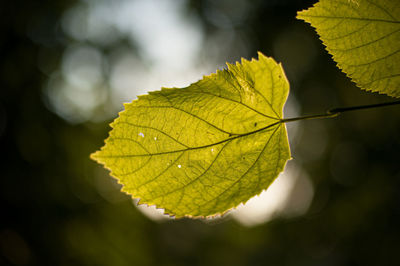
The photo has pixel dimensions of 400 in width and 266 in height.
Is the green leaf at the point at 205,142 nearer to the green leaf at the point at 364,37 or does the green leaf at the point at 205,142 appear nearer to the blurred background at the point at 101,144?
the green leaf at the point at 364,37

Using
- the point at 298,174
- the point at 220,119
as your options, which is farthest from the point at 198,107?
the point at 298,174

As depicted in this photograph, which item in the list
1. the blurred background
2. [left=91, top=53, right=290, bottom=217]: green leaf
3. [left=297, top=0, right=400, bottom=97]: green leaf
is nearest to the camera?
[left=297, top=0, right=400, bottom=97]: green leaf

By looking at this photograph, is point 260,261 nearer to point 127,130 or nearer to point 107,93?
point 107,93

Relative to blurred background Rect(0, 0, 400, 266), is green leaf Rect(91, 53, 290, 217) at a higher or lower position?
lower

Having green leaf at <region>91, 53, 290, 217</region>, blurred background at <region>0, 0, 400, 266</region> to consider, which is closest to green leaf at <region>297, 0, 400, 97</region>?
green leaf at <region>91, 53, 290, 217</region>

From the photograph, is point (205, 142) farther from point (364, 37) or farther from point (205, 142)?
point (364, 37)

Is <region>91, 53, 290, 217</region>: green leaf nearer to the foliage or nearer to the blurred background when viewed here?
the foliage

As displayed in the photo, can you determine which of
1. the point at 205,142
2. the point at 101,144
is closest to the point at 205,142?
the point at 205,142
